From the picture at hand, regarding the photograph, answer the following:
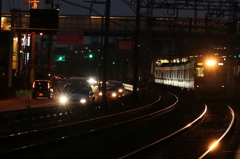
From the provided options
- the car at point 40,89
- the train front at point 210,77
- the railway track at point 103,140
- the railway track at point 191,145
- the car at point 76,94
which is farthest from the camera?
the car at point 40,89

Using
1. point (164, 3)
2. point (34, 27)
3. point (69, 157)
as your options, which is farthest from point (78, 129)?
point (164, 3)

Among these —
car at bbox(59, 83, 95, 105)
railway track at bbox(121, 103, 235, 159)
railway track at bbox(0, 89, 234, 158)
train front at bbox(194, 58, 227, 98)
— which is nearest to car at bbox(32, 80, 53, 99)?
car at bbox(59, 83, 95, 105)

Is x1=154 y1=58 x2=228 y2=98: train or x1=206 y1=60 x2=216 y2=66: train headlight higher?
x1=206 y1=60 x2=216 y2=66: train headlight

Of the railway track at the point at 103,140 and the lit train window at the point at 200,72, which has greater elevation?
the lit train window at the point at 200,72

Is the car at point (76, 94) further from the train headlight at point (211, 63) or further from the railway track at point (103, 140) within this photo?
the train headlight at point (211, 63)

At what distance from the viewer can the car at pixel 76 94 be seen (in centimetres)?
2545

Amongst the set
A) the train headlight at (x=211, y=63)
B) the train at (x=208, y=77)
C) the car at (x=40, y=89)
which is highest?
the train headlight at (x=211, y=63)

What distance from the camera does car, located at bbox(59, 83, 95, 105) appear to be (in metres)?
25.5

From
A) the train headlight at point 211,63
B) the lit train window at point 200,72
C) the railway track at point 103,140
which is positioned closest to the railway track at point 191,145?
the railway track at point 103,140

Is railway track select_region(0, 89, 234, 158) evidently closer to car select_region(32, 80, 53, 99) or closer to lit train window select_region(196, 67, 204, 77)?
lit train window select_region(196, 67, 204, 77)

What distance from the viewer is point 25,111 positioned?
59.8 feet

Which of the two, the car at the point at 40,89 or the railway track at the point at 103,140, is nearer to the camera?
the railway track at the point at 103,140

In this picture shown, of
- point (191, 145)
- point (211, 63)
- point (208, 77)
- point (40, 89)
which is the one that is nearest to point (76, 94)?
point (40, 89)

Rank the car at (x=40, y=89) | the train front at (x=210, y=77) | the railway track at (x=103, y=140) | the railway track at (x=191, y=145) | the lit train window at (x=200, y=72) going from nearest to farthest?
the railway track at (x=103, y=140) < the railway track at (x=191, y=145) < the train front at (x=210, y=77) < the lit train window at (x=200, y=72) < the car at (x=40, y=89)
